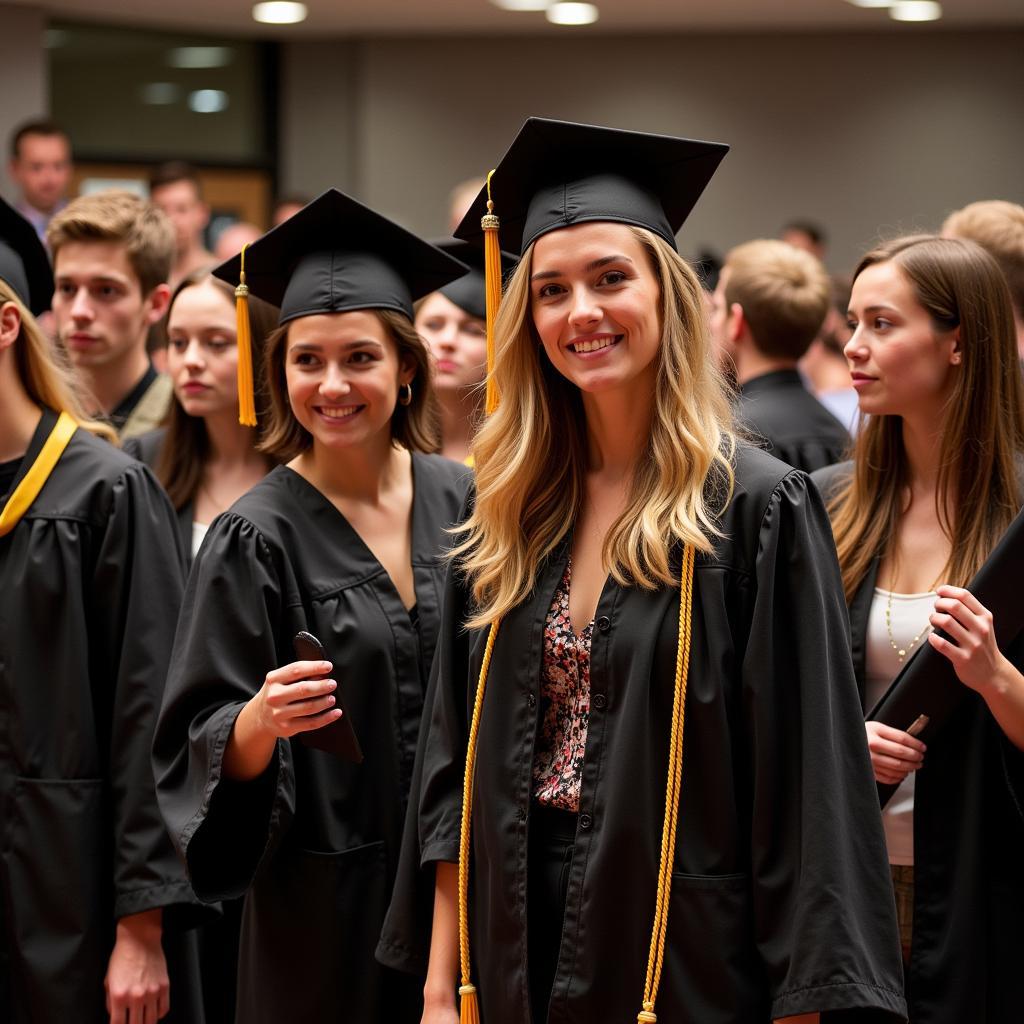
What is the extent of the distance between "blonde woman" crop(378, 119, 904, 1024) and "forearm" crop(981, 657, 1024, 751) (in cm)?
44

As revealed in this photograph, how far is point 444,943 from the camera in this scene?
2537 millimetres

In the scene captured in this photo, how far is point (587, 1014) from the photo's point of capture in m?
2.27

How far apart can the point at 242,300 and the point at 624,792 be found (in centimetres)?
155

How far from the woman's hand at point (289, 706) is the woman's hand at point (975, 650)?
42.2 inches

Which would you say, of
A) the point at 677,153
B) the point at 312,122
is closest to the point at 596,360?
the point at 677,153

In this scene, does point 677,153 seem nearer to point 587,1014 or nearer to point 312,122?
point 587,1014

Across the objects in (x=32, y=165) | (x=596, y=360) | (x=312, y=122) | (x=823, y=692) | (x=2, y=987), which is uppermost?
(x=312, y=122)

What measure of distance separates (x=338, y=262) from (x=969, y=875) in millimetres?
1762

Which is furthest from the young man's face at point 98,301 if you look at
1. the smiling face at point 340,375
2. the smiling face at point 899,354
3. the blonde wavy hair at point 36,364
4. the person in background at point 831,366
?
the person in background at point 831,366

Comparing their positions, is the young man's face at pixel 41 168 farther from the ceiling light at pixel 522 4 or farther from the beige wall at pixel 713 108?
the ceiling light at pixel 522 4

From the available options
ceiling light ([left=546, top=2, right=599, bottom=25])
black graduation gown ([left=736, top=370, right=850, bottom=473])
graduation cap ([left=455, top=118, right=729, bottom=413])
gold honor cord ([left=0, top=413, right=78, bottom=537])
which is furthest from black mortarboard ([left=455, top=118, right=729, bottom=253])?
ceiling light ([left=546, top=2, right=599, bottom=25])

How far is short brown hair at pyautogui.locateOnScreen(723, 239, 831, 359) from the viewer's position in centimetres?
461

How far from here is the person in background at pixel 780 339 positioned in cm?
457

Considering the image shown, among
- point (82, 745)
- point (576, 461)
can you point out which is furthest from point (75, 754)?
point (576, 461)
